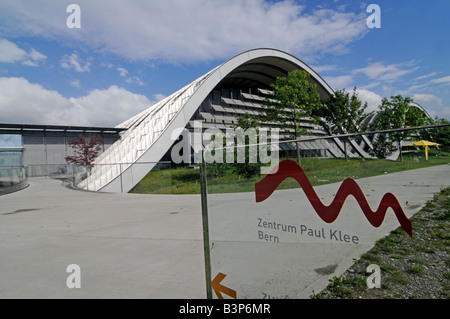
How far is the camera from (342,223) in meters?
2.49

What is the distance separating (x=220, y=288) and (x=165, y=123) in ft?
76.6

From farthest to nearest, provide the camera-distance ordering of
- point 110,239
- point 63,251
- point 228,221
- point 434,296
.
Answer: point 110,239, point 63,251, point 228,221, point 434,296

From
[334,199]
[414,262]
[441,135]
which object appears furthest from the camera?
[334,199]

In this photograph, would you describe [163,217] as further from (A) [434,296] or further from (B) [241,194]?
(A) [434,296]

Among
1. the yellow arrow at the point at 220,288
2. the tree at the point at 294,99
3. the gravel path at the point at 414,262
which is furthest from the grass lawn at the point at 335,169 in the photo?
the tree at the point at 294,99

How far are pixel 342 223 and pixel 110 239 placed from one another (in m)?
5.58

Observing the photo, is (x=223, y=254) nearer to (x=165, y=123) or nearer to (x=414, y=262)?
(x=414, y=262)

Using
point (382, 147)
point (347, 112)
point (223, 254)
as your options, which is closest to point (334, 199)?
point (382, 147)

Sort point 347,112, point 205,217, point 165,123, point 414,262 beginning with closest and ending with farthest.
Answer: point 414,262 → point 205,217 → point 165,123 → point 347,112

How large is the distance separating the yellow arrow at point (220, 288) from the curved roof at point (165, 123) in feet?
57.9

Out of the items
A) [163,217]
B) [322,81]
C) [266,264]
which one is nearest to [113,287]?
[266,264]

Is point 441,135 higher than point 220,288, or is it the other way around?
point 441,135

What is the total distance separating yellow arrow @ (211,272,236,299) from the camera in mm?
2986

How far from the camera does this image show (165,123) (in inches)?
995
